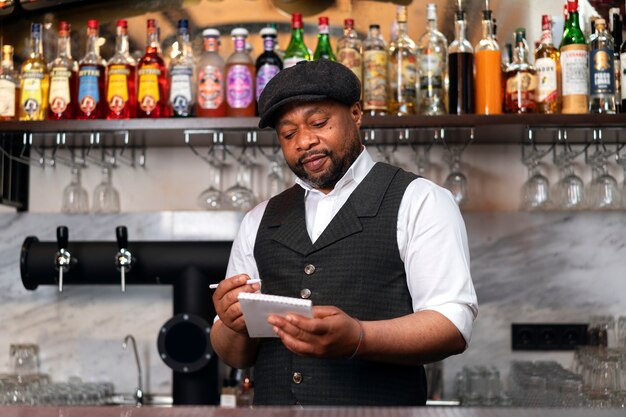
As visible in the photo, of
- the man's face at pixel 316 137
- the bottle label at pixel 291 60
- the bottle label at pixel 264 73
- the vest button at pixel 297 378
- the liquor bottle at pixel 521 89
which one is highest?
the bottle label at pixel 291 60

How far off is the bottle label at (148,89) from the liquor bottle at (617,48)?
1.30 m

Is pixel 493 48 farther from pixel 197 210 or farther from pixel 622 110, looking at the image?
pixel 197 210

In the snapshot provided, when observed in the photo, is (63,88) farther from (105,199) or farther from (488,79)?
(488,79)

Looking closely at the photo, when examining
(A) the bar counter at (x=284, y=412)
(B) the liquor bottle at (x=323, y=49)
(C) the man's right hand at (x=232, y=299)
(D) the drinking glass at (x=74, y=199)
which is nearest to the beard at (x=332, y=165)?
(C) the man's right hand at (x=232, y=299)

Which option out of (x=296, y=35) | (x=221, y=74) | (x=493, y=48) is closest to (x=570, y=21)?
(x=493, y=48)

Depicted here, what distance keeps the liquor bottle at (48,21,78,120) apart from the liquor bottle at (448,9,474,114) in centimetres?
111

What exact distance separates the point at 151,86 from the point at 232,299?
50.3 inches

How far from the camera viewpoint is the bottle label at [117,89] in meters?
2.77

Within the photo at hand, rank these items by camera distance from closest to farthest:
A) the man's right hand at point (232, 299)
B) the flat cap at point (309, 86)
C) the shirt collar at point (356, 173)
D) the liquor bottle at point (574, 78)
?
1. the man's right hand at point (232, 299)
2. the flat cap at point (309, 86)
3. the shirt collar at point (356, 173)
4. the liquor bottle at point (574, 78)

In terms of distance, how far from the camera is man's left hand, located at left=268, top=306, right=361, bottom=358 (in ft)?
4.66

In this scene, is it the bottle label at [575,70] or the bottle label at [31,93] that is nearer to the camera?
the bottle label at [575,70]

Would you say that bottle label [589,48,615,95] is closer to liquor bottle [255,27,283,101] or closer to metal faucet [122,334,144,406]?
liquor bottle [255,27,283,101]

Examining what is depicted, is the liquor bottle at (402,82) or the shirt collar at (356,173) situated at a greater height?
the liquor bottle at (402,82)

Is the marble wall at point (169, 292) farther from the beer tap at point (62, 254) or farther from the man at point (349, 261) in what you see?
the man at point (349, 261)
